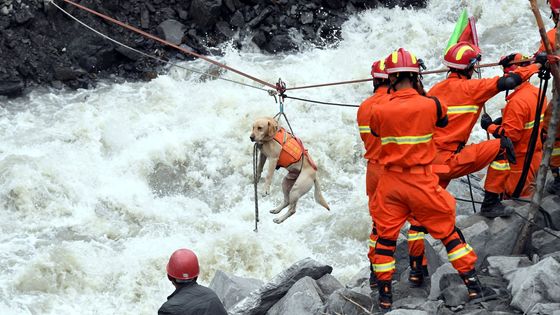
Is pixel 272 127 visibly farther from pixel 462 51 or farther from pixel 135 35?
pixel 135 35

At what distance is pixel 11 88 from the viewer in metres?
13.4

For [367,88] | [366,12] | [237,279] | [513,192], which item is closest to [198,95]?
[367,88]

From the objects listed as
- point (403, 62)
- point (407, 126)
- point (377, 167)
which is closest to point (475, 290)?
point (377, 167)

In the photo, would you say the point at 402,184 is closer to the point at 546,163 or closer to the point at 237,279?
the point at 546,163

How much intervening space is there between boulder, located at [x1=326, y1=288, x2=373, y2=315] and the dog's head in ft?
5.35

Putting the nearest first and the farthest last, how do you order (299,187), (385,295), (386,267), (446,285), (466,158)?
(386,267) → (385,295) → (446,285) → (466,158) → (299,187)

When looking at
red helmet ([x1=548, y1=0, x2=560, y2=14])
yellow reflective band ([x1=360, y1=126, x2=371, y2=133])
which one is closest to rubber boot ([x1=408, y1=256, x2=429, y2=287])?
yellow reflective band ([x1=360, y1=126, x2=371, y2=133])

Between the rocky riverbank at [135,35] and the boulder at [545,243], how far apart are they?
28.5 feet

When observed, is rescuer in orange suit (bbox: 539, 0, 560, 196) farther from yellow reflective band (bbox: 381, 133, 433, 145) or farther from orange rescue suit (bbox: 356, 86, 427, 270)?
yellow reflective band (bbox: 381, 133, 433, 145)

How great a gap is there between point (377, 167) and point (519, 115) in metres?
1.59

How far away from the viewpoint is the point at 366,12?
52.6 feet

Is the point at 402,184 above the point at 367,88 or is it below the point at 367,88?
above

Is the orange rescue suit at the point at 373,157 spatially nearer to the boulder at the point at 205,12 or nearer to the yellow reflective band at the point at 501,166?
the yellow reflective band at the point at 501,166

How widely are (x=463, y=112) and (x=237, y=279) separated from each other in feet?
9.63
